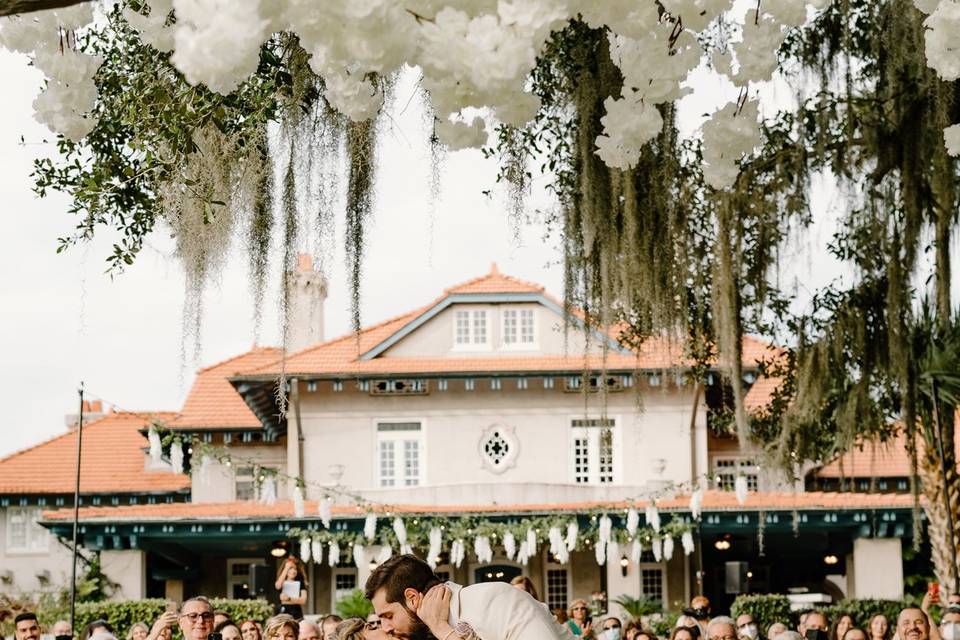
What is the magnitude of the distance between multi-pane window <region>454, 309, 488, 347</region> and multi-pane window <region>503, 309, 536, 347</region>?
0.47 m

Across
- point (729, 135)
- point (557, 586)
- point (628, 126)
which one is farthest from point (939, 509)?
point (628, 126)

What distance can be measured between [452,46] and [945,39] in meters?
1.47

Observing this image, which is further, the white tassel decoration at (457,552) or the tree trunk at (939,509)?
the white tassel decoration at (457,552)

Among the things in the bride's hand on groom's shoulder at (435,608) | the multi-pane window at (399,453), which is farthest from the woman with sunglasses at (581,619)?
the multi-pane window at (399,453)

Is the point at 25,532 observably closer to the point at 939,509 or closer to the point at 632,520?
the point at 632,520

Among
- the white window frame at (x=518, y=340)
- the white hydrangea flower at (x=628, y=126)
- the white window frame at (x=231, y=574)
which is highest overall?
the white window frame at (x=518, y=340)

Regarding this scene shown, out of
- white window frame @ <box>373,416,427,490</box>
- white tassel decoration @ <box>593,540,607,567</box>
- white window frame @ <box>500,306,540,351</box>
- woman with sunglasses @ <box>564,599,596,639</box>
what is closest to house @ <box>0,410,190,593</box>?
white window frame @ <box>373,416,427,490</box>

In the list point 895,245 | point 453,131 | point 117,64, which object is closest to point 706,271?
point 895,245

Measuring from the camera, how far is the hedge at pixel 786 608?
79.2 feet

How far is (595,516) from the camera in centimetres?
2933

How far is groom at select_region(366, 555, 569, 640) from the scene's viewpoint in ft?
12.4

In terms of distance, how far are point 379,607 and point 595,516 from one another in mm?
25538

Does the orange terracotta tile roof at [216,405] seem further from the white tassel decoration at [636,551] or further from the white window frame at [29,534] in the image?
the white tassel decoration at [636,551]

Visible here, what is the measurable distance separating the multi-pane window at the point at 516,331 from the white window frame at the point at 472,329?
0.32m
